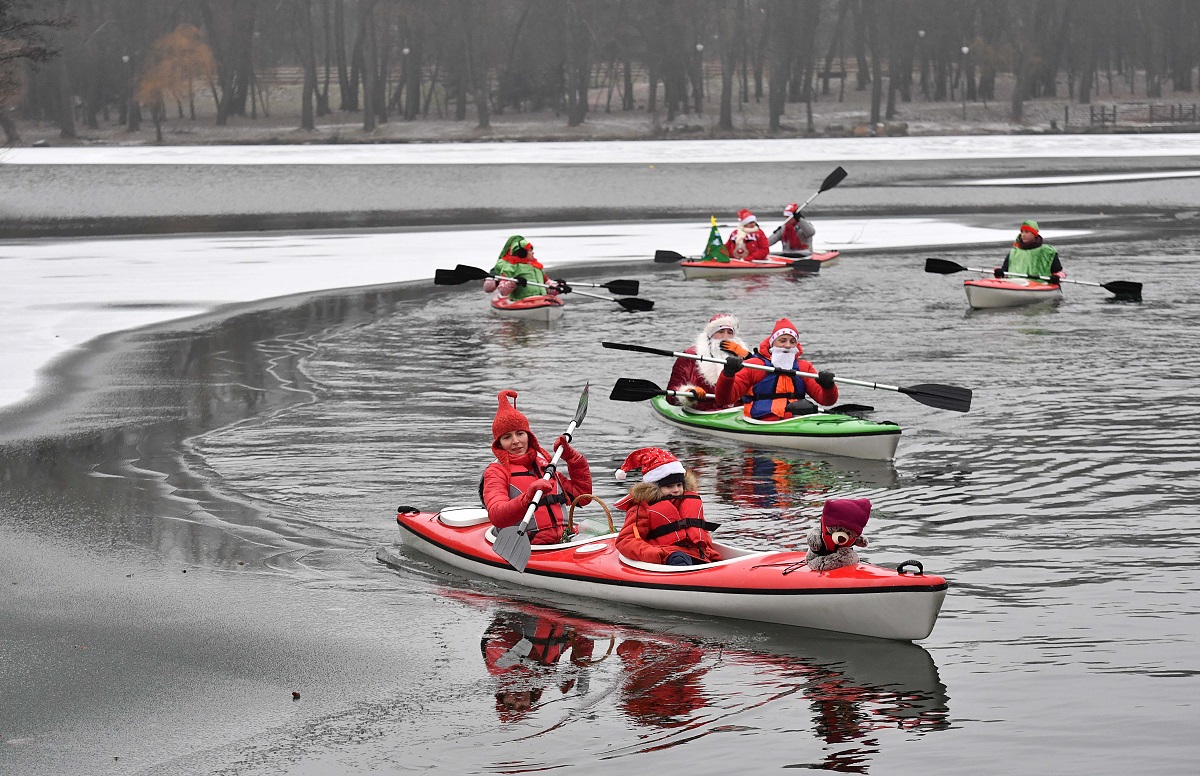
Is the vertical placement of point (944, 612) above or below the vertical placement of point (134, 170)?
below

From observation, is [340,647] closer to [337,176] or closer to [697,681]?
[697,681]

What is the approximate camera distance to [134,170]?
5656cm

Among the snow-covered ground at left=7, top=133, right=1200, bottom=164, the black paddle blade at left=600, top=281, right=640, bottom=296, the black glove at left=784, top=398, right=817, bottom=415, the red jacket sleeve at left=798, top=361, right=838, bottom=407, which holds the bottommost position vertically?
the black glove at left=784, top=398, right=817, bottom=415

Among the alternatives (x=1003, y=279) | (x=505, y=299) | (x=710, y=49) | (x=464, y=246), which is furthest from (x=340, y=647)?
(x=710, y=49)

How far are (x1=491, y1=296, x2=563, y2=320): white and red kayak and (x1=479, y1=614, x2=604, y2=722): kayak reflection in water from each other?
1296 cm

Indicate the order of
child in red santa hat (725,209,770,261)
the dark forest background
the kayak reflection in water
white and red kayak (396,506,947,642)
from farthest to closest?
1. the dark forest background
2. child in red santa hat (725,209,770,261)
3. white and red kayak (396,506,947,642)
4. the kayak reflection in water

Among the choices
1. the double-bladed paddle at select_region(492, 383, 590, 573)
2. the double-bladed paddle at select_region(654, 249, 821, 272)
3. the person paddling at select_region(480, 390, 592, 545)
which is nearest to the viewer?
the double-bladed paddle at select_region(492, 383, 590, 573)

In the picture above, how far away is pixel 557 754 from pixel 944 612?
305 cm

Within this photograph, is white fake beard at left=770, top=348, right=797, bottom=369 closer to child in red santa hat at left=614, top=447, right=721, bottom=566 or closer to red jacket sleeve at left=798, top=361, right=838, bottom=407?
red jacket sleeve at left=798, top=361, right=838, bottom=407

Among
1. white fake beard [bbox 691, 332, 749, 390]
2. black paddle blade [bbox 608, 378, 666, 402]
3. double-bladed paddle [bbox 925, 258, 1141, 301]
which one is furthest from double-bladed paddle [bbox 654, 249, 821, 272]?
black paddle blade [bbox 608, 378, 666, 402]

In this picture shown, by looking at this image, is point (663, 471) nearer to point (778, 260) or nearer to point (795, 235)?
point (778, 260)

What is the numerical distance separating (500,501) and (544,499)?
1.09 feet

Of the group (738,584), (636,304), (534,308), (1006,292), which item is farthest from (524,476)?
(1006,292)

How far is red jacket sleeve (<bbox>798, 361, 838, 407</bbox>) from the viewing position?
549 inches
